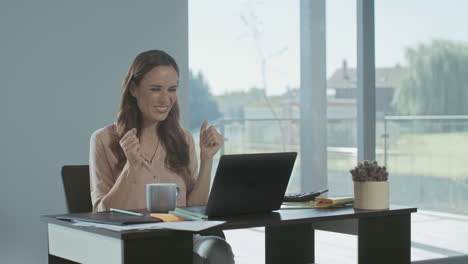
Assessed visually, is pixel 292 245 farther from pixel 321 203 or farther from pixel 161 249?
pixel 161 249

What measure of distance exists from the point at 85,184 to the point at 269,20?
10.8ft

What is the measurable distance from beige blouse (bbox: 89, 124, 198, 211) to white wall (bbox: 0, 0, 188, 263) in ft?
2.64

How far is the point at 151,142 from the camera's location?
270 centimetres

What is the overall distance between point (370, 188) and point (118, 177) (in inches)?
35.0

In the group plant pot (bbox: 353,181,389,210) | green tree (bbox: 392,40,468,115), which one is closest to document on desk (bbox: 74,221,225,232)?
plant pot (bbox: 353,181,389,210)

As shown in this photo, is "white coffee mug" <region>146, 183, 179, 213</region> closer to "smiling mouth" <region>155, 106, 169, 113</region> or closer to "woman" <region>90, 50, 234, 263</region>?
"woman" <region>90, 50, 234, 263</region>

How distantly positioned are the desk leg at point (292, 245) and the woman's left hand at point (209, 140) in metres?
0.38

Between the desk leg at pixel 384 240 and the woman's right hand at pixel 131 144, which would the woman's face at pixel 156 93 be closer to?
the woman's right hand at pixel 131 144

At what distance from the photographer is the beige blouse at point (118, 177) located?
98.3 inches

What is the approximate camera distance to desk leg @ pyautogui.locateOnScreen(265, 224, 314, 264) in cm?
261

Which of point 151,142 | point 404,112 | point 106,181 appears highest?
point 404,112

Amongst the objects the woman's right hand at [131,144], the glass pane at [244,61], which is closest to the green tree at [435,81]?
the glass pane at [244,61]

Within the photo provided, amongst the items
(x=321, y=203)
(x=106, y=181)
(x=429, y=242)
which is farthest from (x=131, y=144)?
(x=429, y=242)

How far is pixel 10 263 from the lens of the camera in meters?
3.33
